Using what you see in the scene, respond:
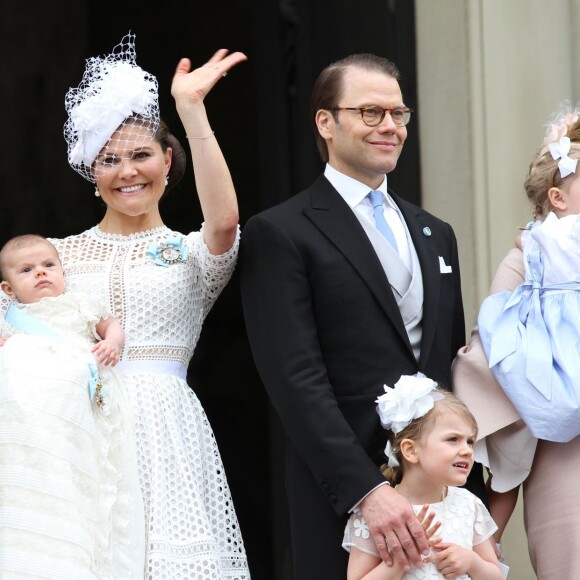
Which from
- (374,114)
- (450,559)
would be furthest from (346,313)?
(450,559)

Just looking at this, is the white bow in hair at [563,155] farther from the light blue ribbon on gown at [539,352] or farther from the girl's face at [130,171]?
the girl's face at [130,171]

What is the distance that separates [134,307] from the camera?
13.6 feet

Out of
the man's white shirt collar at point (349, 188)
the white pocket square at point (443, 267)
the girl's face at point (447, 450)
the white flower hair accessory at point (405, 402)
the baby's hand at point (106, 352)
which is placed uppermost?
the man's white shirt collar at point (349, 188)

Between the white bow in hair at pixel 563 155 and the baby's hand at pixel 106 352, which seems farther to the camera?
the white bow in hair at pixel 563 155

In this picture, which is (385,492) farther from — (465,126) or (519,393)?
(465,126)

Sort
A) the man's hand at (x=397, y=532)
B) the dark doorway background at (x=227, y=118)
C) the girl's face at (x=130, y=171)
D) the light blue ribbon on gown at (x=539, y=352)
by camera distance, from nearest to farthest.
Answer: the man's hand at (x=397, y=532) < the light blue ribbon on gown at (x=539, y=352) < the girl's face at (x=130, y=171) < the dark doorway background at (x=227, y=118)

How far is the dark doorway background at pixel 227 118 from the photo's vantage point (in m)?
6.05

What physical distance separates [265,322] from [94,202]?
2611 millimetres

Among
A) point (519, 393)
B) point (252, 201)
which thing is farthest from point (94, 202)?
point (519, 393)

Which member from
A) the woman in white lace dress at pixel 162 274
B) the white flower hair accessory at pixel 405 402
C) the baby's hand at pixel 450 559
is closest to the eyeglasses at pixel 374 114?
the woman in white lace dress at pixel 162 274

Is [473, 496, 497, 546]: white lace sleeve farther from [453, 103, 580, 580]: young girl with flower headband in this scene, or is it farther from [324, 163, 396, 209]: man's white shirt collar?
[324, 163, 396, 209]: man's white shirt collar

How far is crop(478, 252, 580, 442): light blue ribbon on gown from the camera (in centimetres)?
391

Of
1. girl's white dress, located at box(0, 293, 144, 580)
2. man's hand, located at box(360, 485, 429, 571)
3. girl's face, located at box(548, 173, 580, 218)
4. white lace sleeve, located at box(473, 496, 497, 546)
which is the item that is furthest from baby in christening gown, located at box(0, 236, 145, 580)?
girl's face, located at box(548, 173, 580, 218)

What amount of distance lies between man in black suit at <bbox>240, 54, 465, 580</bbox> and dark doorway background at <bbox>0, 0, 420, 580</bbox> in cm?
181
